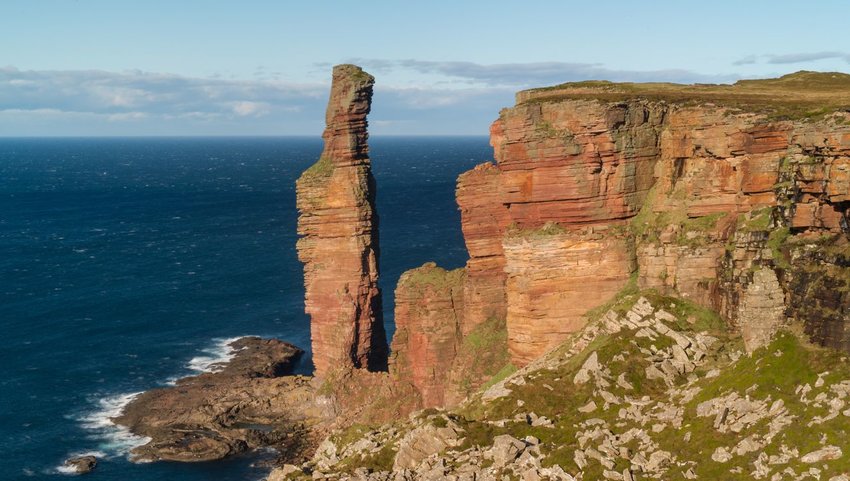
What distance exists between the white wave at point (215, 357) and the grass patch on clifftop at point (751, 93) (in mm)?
53446

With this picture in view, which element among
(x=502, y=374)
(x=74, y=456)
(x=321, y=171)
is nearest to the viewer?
(x=502, y=374)

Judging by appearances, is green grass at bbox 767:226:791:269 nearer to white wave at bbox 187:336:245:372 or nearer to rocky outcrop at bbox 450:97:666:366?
rocky outcrop at bbox 450:97:666:366

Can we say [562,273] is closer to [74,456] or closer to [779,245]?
[779,245]

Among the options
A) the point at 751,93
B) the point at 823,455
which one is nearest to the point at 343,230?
the point at 751,93

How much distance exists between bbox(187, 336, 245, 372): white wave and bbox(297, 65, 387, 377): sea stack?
2076 cm

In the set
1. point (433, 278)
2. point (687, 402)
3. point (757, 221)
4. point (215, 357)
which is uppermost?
point (757, 221)

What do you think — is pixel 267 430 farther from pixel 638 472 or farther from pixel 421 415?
pixel 638 472

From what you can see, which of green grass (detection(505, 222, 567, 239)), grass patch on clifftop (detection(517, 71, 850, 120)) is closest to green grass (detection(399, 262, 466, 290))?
green grass (detection(505, 222, 567, 239))

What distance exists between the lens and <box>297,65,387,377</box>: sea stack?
8375cm

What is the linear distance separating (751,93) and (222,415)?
2114 inches

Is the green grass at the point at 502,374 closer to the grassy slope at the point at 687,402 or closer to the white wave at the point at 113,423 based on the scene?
the grassy slope at the point at 687,402

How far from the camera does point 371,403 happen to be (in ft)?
263

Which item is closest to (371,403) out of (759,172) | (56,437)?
(56,437)

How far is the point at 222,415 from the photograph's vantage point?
87188mm
